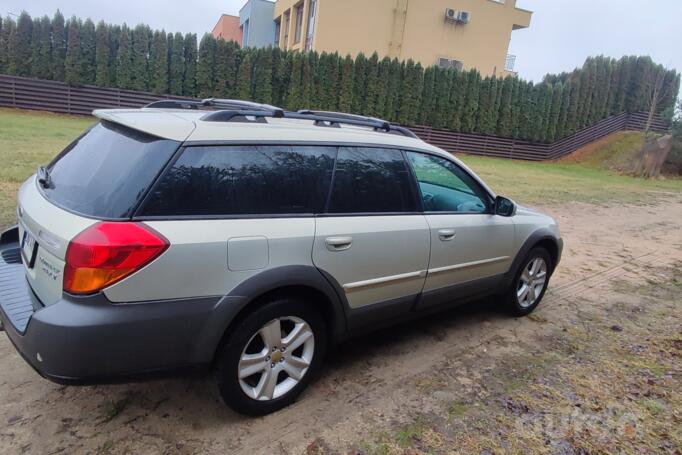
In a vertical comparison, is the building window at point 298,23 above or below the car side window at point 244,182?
above

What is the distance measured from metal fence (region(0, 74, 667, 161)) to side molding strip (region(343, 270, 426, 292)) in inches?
727

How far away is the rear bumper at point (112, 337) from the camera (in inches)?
84.6

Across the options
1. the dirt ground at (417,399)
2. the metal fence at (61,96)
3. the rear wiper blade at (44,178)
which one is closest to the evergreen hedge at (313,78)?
the metal fence at (61,96)

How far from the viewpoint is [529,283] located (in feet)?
14.9

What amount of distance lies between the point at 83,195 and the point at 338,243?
1384 mm

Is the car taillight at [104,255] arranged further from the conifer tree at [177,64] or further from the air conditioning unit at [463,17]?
Answer: the air conditioning unit at [463,17]

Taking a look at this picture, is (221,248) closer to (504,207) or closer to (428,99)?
(504,207)

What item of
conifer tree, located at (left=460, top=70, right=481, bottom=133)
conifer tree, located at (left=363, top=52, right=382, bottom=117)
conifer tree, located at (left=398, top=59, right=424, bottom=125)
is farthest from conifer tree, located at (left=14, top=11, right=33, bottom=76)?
conifer tree, located at (left=460, top=70, right=481, bottom=133)

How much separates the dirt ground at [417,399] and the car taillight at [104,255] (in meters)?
0.90

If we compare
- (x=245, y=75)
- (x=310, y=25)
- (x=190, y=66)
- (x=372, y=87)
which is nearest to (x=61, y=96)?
(x=190, y=66)

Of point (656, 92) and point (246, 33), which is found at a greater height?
point (246, 33)

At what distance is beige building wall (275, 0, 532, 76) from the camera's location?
24.7m

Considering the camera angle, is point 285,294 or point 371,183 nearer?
point 285,294

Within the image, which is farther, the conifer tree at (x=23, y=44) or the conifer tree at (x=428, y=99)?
the conifer tree at (x=428, y=99)
